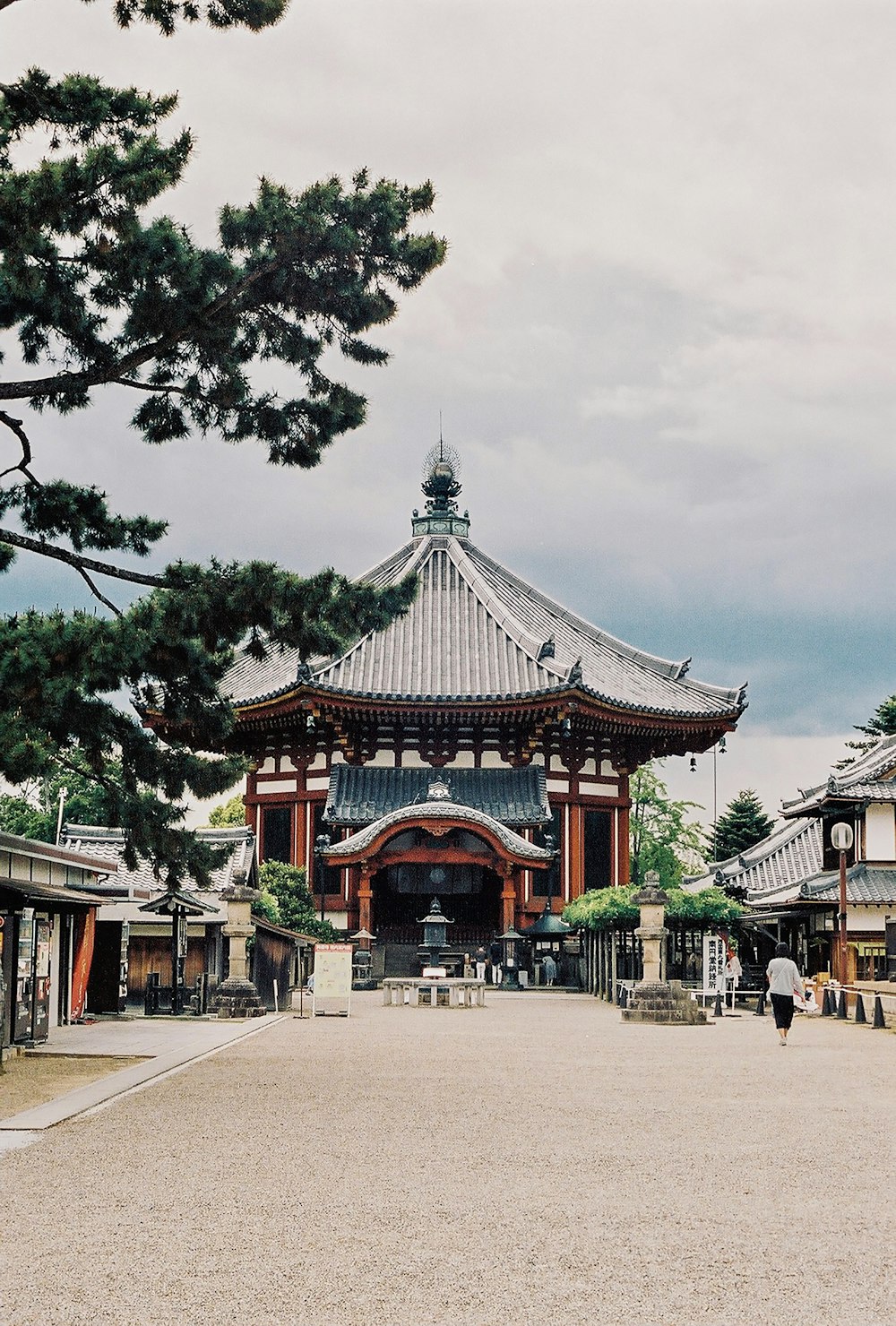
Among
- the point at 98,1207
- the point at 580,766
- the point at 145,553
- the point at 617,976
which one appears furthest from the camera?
the point at 580,766

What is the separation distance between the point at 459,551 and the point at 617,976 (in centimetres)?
2354

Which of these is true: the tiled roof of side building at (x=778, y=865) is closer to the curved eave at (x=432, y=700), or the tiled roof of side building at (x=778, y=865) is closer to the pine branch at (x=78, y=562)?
the curved eave at (x=432, y=700)

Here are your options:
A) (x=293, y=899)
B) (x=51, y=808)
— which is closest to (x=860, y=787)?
(x=293, y=899)

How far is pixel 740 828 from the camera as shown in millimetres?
64750

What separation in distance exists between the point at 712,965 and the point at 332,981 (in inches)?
363

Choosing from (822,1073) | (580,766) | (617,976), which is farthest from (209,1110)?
(580,766)

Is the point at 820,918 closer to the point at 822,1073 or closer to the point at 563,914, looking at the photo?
the point at 563,914

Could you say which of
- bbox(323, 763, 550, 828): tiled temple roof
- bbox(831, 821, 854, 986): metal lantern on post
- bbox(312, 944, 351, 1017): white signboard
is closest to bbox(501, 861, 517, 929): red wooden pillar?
bbox(323, 763, 550, 828): tiled temple roof

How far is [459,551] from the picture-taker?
2160 inches

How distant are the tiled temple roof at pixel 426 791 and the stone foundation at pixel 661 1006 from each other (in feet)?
51.0

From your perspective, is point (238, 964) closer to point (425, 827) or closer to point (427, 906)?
point (425, 827)

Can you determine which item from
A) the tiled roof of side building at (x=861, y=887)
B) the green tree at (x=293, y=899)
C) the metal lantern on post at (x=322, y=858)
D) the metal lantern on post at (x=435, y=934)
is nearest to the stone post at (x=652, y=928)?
the metal lantern on post at (x=435, y=934)

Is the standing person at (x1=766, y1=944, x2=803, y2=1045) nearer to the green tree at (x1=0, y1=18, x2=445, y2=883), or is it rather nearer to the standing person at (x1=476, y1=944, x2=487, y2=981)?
the green tree at (x1=0, y1=18, x2=445, y2=883)

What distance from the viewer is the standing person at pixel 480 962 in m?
40.4
